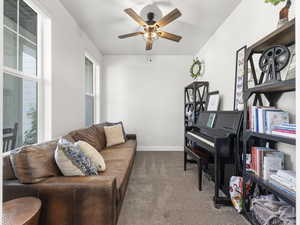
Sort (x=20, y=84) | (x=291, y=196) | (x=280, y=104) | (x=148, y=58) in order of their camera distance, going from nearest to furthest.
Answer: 1. (x=291, y=196)
2. (x=280, y=104)
3. (x=20, y=84)
4. (x=148, y=58)

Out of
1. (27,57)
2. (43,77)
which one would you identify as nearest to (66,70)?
(43,77)

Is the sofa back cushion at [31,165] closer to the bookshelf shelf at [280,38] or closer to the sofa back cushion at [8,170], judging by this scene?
the sofa back cushion at [8,170]

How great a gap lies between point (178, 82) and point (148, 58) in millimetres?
1102

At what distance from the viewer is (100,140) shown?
128 inches

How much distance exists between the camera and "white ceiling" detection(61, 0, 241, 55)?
7.97 ft

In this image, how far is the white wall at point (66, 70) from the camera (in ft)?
7.40

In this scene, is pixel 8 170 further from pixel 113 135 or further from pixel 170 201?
pixel 113 135

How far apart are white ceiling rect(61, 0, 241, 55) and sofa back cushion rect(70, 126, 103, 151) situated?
6.31 ft

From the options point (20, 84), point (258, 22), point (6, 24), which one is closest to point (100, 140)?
point (20, 84)

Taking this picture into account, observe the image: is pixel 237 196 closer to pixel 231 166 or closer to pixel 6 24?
pixel 231 166

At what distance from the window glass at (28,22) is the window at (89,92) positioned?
179 centimetres

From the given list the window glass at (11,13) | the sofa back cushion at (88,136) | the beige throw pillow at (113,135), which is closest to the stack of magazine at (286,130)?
the sofa back cushion at (88,136)

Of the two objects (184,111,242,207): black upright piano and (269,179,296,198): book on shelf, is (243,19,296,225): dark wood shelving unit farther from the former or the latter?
(184,111,242,207): black upright piano

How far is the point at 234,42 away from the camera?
2.57 metres
